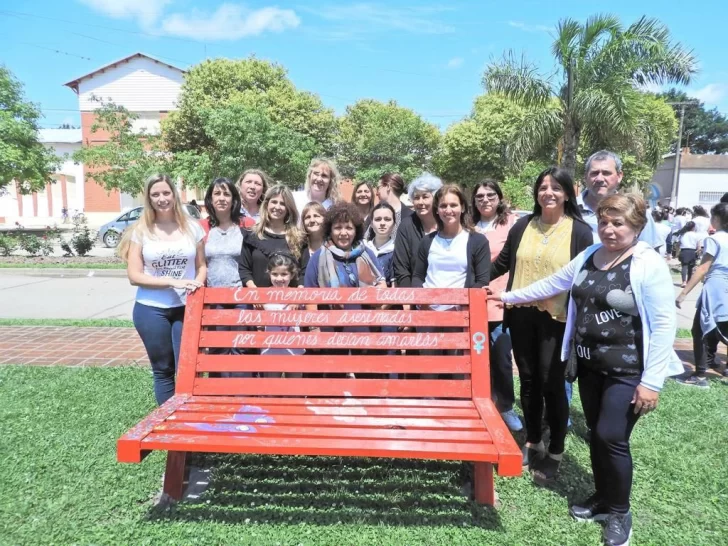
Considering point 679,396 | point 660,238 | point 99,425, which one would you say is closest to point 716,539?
point 660,238

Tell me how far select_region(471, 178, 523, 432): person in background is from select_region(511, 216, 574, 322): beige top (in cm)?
38

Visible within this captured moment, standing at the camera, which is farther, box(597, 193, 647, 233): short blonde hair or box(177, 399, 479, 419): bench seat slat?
box(177, 399, 479, 419): bench seat slat

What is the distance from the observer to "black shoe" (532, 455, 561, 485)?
2906 mm

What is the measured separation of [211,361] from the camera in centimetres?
280

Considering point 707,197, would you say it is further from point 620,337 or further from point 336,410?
point 336,410

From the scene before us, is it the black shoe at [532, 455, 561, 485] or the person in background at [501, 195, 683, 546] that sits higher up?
the person in background at [501, 195, 683, 546]

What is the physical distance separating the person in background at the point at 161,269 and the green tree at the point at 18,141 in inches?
656

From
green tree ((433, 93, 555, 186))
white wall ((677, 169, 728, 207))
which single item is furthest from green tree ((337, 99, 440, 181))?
white wall ((677, 169, 728, 207))

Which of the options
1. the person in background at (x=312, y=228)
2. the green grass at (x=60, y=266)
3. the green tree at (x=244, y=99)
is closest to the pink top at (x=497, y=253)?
the person in background at (x=312, y=228)

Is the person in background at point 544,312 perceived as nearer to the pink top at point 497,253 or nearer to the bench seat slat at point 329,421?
the pink top at point 497,253

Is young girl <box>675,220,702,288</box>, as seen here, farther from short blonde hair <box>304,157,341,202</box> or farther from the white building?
the white building

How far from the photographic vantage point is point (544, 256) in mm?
2846

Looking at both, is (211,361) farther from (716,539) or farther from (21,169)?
(21,169)

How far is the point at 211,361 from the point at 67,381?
2.38 meters
